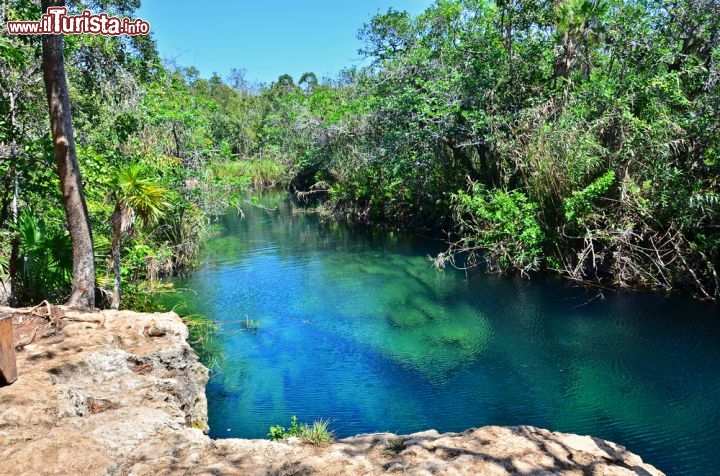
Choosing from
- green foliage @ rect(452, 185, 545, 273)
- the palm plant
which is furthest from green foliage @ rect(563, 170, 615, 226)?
the palm plant

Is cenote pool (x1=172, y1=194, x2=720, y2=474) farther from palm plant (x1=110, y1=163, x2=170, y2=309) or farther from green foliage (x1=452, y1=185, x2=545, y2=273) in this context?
palm plant (x1=110, y1=163, x2=170, y2=309)

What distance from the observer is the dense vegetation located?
8.74 m

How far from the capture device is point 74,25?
26.5 ft

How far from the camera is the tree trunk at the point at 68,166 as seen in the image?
6586 mm

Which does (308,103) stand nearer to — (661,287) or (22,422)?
(661,287)

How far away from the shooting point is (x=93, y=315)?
672 cm

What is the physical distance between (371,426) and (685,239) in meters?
7.93

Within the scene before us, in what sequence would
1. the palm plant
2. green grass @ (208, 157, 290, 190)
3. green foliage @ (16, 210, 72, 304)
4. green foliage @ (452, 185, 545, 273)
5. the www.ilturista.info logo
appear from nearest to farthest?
the www.ilturista.info logo < the palm plant < green foliage @ (16, 210, 72, 304) < green foliage @ (452, 185, 545, 273) < green grass @ (208, 157, 290, 190)

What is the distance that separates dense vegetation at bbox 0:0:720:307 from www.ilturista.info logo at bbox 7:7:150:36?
0.33 meters

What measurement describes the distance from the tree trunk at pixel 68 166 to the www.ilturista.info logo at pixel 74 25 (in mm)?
126

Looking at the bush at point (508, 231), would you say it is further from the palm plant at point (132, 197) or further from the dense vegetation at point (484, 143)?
the palm plant at point (132, 197)

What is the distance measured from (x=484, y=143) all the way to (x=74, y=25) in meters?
10.4

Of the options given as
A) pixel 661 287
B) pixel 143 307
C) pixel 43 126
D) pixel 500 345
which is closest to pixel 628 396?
pixel 500 345

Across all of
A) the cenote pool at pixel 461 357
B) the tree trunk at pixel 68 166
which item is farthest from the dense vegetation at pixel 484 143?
the cenote pool at pixel 461 357
